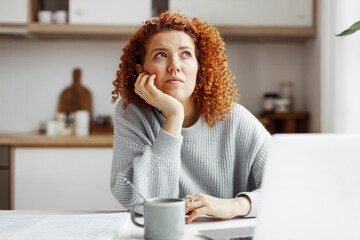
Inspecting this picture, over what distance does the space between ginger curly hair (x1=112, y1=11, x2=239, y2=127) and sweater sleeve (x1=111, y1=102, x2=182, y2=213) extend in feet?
0.60

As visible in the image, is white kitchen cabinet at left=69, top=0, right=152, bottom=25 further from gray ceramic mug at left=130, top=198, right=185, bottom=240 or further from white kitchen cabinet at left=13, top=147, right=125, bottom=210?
gray ceramic mug at left=130, top=198, right=185, bottom=240

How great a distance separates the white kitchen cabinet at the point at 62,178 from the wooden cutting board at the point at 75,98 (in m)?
0.54

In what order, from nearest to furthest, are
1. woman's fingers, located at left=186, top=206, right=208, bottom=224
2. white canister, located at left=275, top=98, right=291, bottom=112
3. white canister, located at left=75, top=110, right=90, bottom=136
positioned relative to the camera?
1. woman's fingers, located at left=186, top=206, right=208, bottom=224
2. white canister, located at left=75, top=110, right=90, bottom=136
3. white canister, located at left=275, top=98, right=291, bottom=112

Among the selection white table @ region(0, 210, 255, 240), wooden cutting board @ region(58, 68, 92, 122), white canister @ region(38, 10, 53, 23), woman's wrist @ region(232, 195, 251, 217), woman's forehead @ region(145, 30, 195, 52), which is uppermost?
white canister @ region(38, 10, 53, 23)

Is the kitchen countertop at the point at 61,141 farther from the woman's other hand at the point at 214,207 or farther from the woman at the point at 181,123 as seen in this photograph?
the woman's other hand at the point at 214,207

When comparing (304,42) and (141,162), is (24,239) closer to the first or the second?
(141,162)

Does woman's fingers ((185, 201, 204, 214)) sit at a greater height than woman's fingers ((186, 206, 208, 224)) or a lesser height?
greater

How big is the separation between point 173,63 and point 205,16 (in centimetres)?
178

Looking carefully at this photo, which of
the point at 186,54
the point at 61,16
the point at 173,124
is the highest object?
the point at 61,16

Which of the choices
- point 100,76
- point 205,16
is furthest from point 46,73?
point 205,16

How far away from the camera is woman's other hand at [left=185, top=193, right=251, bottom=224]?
98 centimetres

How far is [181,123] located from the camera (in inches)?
46.9

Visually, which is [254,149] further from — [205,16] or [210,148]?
[205,16]

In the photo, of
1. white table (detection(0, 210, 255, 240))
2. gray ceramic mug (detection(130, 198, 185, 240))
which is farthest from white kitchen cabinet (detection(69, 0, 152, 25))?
gray ceramic mug (detection(130, 198, 185, 240))
